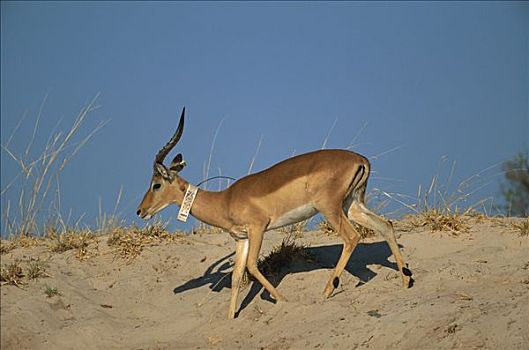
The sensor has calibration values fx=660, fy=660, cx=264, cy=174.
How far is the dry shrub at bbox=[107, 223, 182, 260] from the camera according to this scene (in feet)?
31.1

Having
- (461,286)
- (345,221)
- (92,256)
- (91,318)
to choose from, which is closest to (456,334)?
(461,286)

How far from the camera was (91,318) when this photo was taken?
7.56 metres

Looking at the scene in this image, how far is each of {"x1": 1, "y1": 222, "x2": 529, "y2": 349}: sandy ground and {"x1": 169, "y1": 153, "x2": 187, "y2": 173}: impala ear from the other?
5.21ft

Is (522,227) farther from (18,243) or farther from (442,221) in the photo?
(18,243)

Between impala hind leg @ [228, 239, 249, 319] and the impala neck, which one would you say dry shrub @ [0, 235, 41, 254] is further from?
impala hind leg @ [228, 239, 249, 319]

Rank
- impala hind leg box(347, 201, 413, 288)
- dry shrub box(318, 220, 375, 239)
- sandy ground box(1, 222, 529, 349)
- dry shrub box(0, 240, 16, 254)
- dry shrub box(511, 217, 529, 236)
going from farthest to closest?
dry shrub box(318, 220, 375, 239)
dry shrub box(0, 240, 16, 254)
dry shrub box(511, 217, 529, 236)
impala hind leg box(347, 201, 413, 288)
sandy ground box(1, 222, 529, 349)

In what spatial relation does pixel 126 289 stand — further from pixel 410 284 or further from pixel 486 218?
pixel 486 218

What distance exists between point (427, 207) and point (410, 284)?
9.44 ft

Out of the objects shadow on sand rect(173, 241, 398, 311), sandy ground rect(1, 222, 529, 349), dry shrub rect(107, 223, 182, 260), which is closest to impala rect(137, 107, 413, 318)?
sandy ground rect(1, 222, 529, 349)

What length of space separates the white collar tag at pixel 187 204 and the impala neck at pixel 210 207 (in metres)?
0.05

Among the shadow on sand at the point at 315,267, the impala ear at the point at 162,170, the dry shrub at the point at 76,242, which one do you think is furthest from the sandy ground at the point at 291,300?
the impala ear at the point at 162,170

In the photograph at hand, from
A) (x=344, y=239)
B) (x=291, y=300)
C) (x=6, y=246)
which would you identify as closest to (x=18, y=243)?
(x=6, y=246)

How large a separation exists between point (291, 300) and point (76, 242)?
3.49 m

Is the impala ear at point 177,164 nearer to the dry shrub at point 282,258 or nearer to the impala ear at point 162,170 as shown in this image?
the impala ear at point 162,170
